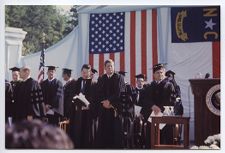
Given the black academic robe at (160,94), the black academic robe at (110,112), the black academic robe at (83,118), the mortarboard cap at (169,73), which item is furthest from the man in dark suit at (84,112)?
the mortarboard cap at (169,73)

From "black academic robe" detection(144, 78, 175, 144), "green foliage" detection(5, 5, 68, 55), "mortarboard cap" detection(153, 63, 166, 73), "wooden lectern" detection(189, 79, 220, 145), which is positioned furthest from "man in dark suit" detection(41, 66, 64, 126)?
"wooden lectern" detection(189, 79, 220, 145)

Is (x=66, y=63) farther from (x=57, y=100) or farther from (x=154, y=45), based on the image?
(x=154, y=45)

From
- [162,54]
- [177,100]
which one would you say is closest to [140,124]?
[177,100]

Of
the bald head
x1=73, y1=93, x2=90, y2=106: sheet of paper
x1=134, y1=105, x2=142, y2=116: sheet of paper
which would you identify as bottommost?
x1=134, y1=105, x2=142, y2=116: sheet of paper

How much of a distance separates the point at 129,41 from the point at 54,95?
3.71 feet

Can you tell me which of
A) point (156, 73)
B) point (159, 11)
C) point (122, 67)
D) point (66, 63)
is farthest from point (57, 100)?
point (159, 11)

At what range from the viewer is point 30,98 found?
4.38m

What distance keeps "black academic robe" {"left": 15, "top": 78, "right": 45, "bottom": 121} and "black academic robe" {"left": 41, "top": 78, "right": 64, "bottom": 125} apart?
8 cm

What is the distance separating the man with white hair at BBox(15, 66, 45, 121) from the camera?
4.37 metres

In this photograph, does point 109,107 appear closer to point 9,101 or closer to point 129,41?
point 129,41

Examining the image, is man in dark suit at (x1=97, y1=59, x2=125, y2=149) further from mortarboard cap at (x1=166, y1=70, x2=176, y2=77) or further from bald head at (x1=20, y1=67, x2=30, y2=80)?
bald head at (x1=20, y1=67, x2=30, y2=80)

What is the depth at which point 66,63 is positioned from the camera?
437 centimetres

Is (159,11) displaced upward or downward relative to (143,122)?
upward

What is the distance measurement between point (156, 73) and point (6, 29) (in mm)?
1876
